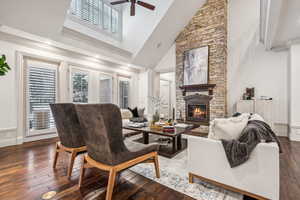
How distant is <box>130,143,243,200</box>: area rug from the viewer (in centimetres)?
155

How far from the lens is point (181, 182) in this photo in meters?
1.82

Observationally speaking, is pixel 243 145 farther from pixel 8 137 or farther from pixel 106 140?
pixel 8 137

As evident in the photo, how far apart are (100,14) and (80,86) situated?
266 cm

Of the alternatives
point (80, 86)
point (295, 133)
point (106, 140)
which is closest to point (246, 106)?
point (295, 133)

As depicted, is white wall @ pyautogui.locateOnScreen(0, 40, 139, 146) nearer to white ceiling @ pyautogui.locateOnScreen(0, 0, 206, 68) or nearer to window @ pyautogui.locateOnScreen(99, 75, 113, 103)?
white ceiling @ pyautogui.locateOnScreen(0, 0, 206, 68)

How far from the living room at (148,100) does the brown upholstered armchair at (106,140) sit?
0.04ft

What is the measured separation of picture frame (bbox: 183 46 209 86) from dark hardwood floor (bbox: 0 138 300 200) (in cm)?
327

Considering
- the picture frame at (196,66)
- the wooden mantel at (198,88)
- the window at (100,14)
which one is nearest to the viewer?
the window at (100,14)

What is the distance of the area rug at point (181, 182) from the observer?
1554 mm

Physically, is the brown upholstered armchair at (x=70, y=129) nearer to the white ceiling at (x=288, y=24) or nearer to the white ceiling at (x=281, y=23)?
the white ceiling at (x=281, y=23)

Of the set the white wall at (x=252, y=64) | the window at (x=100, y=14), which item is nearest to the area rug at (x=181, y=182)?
the white wall at (x=252, y=64)

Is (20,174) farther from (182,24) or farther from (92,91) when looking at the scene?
(182,24)

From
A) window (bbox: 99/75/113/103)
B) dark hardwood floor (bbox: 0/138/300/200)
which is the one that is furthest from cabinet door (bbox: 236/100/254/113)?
window (bbox: 99/75/113/103)

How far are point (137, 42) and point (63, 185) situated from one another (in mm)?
4916
